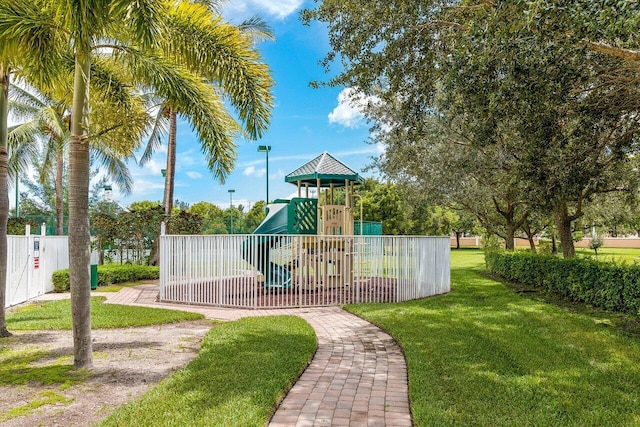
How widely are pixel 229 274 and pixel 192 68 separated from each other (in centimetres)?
536

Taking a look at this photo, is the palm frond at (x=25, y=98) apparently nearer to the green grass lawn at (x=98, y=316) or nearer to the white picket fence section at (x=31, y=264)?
the white picket fence section at (x=31, y=264)

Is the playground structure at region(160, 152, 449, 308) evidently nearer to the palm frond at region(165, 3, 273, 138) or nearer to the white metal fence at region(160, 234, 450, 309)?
the white metal fence at region(160, 234, 450, 309)

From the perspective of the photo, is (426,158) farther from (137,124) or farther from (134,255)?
(134,255)

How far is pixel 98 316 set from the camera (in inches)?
351

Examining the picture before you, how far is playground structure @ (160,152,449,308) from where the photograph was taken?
1068 centimetres

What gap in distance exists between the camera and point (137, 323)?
8.39m

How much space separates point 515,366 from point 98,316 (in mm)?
7562

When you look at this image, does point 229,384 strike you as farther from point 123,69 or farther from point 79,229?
point 123,69

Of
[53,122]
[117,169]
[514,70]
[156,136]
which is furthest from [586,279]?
[117,169]

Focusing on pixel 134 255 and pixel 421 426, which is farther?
pixel 134 255

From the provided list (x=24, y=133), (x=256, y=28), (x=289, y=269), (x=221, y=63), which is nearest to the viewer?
(x=221, y=63)

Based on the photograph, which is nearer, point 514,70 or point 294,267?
point 514,70

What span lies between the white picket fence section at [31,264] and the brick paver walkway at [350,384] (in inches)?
291

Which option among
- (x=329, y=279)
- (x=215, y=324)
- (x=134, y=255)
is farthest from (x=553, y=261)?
(x=134, y=255)
